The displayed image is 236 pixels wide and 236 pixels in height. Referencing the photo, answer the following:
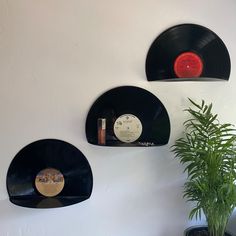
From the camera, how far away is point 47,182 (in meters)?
1.59

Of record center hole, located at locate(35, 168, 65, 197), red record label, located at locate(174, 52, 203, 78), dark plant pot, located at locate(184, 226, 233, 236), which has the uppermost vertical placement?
red record label, located at locate(174, 52, 203, 78)

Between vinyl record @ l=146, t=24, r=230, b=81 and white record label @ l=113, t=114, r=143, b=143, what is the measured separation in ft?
0.79

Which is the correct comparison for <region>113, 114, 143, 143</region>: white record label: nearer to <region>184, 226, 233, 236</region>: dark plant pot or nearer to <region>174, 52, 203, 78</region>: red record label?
<region>174, 52, 203, 78</region>: red record label

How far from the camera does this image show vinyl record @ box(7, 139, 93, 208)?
1569 mm

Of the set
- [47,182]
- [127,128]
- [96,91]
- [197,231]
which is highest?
[96,91]

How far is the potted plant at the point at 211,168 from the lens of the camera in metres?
1.46

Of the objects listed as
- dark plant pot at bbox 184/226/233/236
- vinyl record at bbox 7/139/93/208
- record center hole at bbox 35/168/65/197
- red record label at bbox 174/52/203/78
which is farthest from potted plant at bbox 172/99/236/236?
record center hole at bbox 35/168/65/197

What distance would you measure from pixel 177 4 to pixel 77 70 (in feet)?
2.06

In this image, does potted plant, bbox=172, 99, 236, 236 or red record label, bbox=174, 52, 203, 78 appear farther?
red record label, bbox=174, 52, 203, 78

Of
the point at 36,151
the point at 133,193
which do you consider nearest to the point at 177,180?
the point at 133,193

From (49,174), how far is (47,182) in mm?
43

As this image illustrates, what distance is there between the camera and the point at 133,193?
1656 millimetres

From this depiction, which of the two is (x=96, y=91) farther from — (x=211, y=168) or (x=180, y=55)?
(x=211, y=168)

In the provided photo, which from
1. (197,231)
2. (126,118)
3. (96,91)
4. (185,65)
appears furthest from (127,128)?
(197,231)
